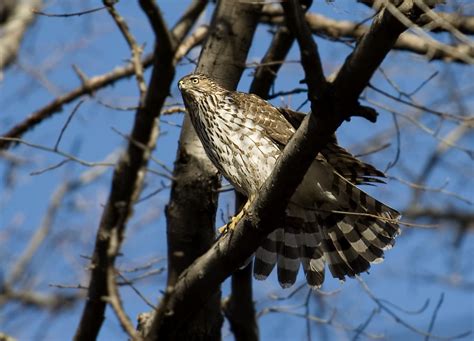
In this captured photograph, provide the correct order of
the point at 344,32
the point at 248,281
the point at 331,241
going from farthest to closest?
the point at 344,32, the point at 248,281, the point at 331,241

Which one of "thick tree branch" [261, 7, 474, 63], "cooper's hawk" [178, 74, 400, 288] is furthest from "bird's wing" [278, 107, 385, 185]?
"thick tree branch" [261, 7, 474, 63]

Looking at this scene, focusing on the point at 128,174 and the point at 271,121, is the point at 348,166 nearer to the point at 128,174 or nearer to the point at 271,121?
the point at 271,121

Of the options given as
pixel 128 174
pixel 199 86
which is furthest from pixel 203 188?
pixel 199 86

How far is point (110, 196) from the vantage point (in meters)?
4.24

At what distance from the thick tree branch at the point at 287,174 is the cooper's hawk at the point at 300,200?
0.57 metres

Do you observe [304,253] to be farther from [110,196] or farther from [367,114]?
[367,114]

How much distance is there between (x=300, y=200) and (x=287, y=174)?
1208mm

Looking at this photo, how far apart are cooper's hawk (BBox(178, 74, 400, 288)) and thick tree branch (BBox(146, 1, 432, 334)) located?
57cm

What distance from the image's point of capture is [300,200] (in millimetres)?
4398

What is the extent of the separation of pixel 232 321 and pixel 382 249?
Result: 3.34 ft

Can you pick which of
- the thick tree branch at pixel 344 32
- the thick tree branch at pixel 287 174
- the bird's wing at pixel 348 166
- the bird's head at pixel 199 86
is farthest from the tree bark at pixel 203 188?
the thick tree branch at pixel 344 32

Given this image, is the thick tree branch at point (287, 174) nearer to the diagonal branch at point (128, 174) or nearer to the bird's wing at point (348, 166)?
the diagonal branch at point (128, 174)

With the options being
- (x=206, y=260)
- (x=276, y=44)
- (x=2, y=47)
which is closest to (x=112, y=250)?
(x=206, y=260)

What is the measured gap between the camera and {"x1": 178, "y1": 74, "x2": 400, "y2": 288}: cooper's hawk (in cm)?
427
